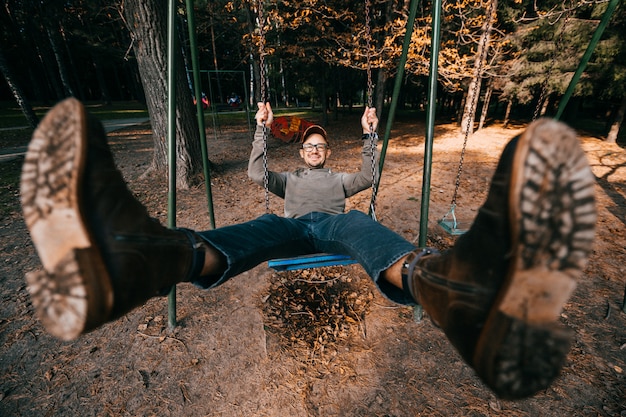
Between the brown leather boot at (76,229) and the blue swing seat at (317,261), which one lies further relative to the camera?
the blue swing seat at (317,261)

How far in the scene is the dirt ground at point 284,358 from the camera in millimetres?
1638

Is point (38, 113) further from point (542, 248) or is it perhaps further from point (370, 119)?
point (542, 248)

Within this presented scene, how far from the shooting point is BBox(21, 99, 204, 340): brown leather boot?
0.77 m

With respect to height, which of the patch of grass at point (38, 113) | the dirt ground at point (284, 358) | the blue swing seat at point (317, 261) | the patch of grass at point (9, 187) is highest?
the blue swing seat at point (317, 261)

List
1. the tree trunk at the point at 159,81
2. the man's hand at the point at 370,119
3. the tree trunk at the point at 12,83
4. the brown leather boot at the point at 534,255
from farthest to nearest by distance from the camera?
the tree trunk at the point at 12,83 → the tree trunk at the point at 159,81 → the man's hand at the point at 370,119 → the brown leather boot at the point at 534,255

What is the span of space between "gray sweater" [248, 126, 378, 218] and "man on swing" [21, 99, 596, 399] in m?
1.15

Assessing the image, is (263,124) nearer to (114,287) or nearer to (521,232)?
(114,287)

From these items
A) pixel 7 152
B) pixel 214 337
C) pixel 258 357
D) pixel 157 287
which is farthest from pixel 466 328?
pixel 7 152

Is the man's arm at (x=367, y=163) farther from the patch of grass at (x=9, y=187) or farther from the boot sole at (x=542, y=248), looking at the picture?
the patch of grass at (x=9, y=187)

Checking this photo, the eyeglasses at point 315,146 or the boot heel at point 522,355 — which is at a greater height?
the eyeglasses at point 315,146

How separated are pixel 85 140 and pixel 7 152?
998 centimetres

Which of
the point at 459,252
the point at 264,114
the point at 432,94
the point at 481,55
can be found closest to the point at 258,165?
the point at 264,114

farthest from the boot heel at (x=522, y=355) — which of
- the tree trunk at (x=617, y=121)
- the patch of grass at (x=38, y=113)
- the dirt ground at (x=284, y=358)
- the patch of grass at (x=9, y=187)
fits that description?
the patch of grass at (x=38, y=113)

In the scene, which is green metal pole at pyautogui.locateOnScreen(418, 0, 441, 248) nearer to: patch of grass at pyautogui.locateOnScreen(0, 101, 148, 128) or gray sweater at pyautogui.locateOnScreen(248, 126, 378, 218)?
gray sweater at pyautogui.locateOnScreen(248, 126, 378, 218)
